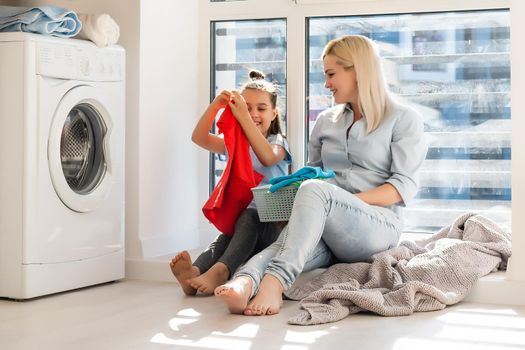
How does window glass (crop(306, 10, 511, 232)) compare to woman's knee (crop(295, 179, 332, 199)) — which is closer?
woman's knee (crop(295, 179, 332, 199))

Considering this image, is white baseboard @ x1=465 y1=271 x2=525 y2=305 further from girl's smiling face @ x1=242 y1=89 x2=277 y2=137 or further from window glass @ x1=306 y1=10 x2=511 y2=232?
girl's smiling face @ x1=242 y1=89 x2=277 y2=137

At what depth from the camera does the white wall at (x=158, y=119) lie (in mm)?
3234

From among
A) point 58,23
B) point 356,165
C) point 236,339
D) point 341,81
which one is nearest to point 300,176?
point 356,165

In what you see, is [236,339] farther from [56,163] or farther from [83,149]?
[83,149]

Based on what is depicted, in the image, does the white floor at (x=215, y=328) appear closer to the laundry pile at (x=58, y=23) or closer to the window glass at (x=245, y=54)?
the laundry pile at (x=58, y=23)

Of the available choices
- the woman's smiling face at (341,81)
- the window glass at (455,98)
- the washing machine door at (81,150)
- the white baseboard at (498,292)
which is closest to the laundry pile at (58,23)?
→ the washing machine door at (81,150)

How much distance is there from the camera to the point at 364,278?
104 inches

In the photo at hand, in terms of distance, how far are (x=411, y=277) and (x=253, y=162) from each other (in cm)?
84

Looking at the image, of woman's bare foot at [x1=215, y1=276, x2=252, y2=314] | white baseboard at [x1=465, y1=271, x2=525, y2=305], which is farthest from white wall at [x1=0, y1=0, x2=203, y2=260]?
white baseboard at [x1=465, y1=271, x2=525, y2=305]

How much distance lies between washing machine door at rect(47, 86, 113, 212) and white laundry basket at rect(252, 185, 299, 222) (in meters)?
0.61

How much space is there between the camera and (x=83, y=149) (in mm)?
3008

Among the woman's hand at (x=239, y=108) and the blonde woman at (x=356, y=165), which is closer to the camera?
the blonde woman at (x=356, y=165)

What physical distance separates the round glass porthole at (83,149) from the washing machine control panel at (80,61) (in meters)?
0.13

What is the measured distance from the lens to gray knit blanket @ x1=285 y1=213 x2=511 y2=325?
7.88 ft
